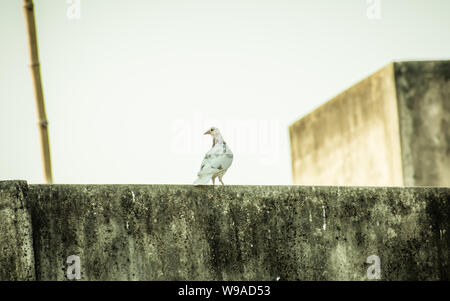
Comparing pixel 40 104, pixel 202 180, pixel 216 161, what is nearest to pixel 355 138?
pixel 40 104

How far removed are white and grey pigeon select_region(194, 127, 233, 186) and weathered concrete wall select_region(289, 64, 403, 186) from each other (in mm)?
6525

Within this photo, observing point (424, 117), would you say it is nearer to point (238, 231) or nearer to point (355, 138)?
point (355, 138)

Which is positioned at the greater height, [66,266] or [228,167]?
[228,167]

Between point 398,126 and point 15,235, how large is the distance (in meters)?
8.50

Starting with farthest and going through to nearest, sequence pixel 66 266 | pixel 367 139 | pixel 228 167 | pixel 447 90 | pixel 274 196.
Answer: pixel 367 139, pixel 447 90, pixel 228 167, pixel 274 196, pixel 66 266

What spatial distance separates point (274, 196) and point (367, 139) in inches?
337

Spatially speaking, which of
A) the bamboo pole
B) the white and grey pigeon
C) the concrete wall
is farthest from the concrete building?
the concrete wall

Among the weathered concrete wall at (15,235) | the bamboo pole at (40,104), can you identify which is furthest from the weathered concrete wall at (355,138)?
the weathered concrete wall at (15,235)

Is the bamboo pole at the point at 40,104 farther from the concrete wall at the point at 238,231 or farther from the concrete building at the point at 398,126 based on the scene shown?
the concrete building at the point at 398,126

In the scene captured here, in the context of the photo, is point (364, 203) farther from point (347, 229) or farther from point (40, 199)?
point (40, 199)

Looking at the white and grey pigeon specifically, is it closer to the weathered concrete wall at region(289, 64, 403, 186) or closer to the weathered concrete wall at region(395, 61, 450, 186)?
the weathered concrete wall at region(395, 61, 450, 186)

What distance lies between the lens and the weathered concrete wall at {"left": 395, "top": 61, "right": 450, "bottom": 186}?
12078 millimetres
